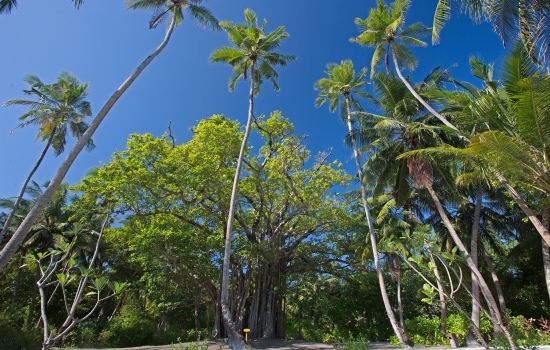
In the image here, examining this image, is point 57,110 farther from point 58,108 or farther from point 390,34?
point 390,34

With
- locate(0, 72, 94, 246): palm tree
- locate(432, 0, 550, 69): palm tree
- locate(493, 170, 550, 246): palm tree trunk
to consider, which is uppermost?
locate(0, 72, 94, 246): palm tree

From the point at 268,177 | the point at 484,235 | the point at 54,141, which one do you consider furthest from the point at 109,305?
the point at 484,235

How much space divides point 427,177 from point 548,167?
5.68 meters

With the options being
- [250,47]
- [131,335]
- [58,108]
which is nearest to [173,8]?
[250,47]

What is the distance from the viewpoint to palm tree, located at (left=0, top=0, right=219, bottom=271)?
653cm

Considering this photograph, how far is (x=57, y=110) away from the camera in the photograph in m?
16.4

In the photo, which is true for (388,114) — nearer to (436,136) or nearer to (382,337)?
(436,136)

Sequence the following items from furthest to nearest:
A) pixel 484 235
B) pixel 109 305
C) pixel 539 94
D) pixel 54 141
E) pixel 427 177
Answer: pixel 109 305 < pixel 484 235 < pixel 54 141 < pixel 427 177 < pixel 539 94

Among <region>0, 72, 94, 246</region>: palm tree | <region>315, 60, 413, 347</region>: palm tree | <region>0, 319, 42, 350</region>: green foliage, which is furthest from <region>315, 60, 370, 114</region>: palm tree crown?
<region>0, 319, 42, 350</region>: green foliage

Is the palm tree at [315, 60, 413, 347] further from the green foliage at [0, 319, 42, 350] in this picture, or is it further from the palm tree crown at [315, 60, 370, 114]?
the green foliage at [0, 319, 42, 350]

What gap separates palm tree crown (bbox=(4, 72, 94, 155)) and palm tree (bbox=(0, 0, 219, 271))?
8497 millimetres

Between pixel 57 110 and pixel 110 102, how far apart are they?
1014 cm

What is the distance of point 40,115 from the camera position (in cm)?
1612

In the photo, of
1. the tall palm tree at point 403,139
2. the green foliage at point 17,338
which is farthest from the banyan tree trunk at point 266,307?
the green foliage at point 17,338
